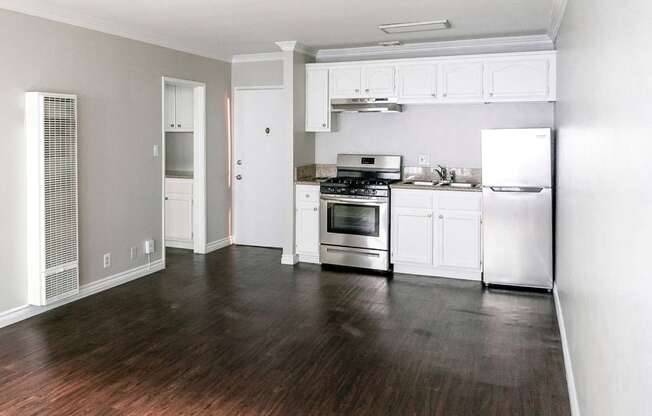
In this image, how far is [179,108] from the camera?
23.6ft

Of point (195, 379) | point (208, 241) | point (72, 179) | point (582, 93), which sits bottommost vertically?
point (195, 379)

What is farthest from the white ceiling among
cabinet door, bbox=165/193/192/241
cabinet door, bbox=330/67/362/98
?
cabinet door, bbox=165/193/192/241

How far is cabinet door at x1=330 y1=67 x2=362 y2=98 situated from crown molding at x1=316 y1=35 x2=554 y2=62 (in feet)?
1.28

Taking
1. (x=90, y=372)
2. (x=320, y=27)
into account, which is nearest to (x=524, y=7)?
(x=320, y=27)

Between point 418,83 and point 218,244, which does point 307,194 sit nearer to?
point 218,244

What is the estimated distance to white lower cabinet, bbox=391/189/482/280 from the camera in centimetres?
573

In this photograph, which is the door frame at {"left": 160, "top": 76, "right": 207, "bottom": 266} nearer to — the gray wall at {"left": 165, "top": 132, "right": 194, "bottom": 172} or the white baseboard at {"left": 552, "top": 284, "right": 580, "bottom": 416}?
the gray wall at {"left": 165, "top": 132, "right": 194, "bottom": 172}

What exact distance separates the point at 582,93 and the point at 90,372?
11.1 ft

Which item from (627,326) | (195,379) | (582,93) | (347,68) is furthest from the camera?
(347,68)

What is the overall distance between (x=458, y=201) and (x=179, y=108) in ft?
12.5

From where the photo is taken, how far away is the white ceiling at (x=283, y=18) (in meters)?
4.50

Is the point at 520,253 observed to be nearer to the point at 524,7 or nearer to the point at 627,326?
A: the point at 524,7

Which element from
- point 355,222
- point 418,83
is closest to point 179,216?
point 355,222

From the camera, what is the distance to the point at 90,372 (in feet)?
11.5
